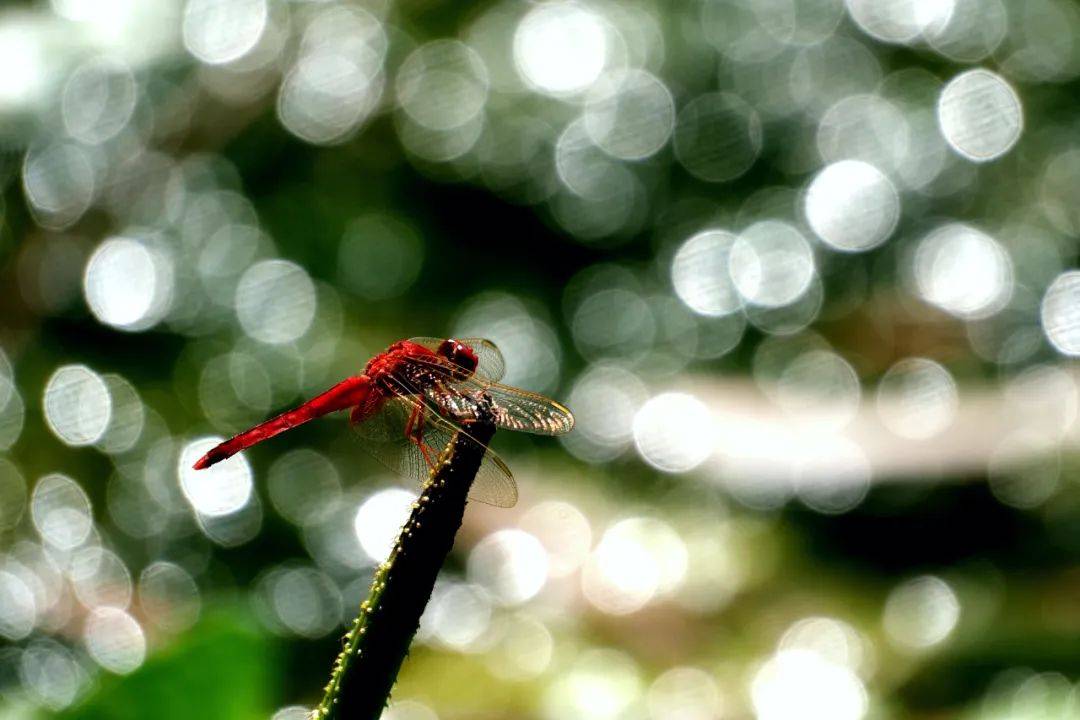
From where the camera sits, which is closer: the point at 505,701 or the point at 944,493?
the point at 505,701

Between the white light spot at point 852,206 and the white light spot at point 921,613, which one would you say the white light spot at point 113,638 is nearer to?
the white light spot at point 921,613

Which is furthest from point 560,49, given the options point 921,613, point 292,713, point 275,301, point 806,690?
point 292,713

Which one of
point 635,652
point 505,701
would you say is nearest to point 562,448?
point 635,652

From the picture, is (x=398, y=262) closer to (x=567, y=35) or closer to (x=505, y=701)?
(x=567, y=35)

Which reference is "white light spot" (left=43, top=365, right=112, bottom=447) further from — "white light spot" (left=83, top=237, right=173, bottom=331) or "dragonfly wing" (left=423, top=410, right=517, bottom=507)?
"dragonfly wing" (left=423, top=410, right=517, bottom=507)

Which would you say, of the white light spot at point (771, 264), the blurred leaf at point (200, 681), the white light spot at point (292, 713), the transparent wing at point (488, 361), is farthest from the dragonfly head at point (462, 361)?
the white light spot at point (771, 264)

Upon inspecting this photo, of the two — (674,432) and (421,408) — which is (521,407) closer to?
(421,408)

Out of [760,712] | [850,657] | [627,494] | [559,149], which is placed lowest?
[760,712]
